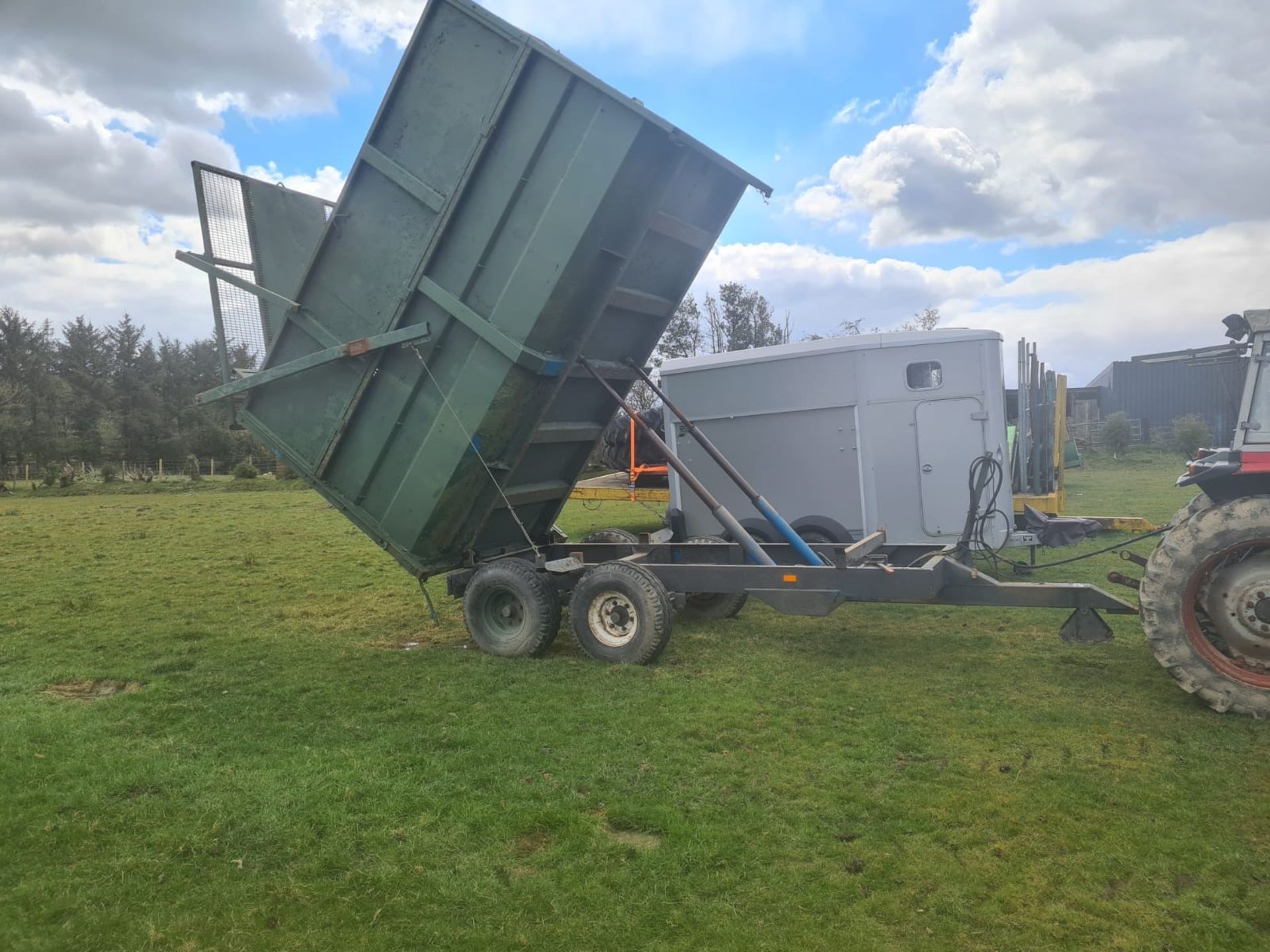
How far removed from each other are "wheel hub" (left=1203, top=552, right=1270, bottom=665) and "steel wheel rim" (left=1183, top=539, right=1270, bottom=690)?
3cm

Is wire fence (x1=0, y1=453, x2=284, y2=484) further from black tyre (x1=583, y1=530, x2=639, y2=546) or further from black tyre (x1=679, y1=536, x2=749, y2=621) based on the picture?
black tyre (x1=679, y1=536, x2=749, y2=621)

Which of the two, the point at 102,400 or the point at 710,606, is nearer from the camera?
the point at 710,606

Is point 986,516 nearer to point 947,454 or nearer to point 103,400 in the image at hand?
point 947,454

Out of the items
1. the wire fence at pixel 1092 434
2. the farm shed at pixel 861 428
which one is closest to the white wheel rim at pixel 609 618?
the farm shed at pixel 861 428

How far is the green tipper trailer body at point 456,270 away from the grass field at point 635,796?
162 cm

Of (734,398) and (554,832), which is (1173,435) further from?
(554,832)

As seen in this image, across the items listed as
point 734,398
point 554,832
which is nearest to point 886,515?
point 734,398

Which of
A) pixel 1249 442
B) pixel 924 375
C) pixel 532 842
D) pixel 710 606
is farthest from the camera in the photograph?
pixel 924 375

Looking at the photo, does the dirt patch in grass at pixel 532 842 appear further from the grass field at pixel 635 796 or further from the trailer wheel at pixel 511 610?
the trailer wheel at pixel 511 610

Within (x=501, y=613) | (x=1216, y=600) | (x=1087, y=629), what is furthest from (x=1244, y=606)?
(x=501, y=613)

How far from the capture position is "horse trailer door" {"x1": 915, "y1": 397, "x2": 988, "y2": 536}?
8.89 m

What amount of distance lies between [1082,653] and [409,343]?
220 inches

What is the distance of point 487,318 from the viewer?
5.95 metres

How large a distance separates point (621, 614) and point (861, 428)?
4.20 metres
